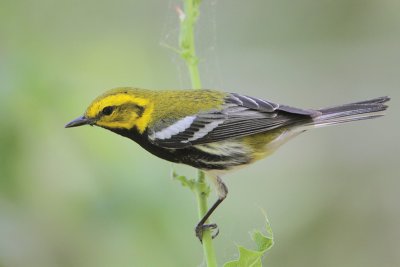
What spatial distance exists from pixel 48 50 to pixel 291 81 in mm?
2328

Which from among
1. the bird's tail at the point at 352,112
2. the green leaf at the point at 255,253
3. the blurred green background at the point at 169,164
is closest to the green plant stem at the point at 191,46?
the blurred green background at the point at 169,164

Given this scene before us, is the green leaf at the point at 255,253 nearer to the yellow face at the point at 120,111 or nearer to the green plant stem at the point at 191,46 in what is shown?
the green plant stem at the point at 191,46

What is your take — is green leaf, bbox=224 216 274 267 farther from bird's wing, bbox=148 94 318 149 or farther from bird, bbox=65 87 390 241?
bird's wing, bbox=148 94 318 149

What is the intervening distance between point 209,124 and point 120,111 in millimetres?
420

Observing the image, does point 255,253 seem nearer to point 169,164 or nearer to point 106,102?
point 106,102

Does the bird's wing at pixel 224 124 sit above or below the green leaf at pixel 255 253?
above

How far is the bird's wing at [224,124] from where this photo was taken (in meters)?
3.00

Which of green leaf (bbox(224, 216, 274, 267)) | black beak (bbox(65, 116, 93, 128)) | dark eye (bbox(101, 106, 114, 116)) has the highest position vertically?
dark eye (bbox(101, 106, 114, 116))

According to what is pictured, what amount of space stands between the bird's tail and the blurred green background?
2.34ft

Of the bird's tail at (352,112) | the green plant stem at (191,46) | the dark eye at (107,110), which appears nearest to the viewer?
the green plant stem at (191,46)

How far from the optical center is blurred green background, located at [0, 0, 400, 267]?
303 cm

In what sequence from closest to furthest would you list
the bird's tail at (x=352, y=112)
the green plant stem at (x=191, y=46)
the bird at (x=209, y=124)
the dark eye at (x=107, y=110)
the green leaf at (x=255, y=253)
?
the green leaf at (x=255, y=253)
the green plant stem at (x=191, y=46)
the bird's tail at (x=352, y=112)
the dark eye at (x=107, y=110)
the bird at (x=209, y=124)

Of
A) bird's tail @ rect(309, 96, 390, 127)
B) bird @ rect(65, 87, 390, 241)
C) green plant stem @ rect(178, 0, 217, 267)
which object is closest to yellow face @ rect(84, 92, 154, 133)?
bird @ rect(65, 87, 390, 241)

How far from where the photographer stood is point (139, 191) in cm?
308
